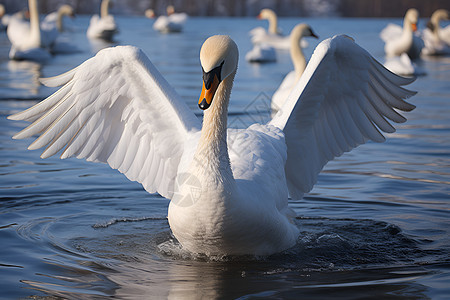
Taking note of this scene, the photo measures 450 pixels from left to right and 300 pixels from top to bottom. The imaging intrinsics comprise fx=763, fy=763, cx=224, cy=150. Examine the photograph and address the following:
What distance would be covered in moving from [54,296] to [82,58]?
18.7 metres

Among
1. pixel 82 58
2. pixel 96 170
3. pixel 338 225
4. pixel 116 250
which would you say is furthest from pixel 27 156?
pixel 82 58

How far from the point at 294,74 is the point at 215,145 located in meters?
8.17

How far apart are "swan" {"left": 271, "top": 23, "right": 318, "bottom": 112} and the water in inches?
88.2

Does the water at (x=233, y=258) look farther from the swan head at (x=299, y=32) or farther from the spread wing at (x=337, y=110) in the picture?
the swan head at (x=299, y=32)

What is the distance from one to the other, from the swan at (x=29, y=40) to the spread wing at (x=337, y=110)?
56.1ft

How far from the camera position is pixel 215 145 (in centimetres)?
518

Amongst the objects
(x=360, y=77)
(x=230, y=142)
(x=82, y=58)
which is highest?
(x=360, y=77)

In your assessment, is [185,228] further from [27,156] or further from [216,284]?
[27,156]

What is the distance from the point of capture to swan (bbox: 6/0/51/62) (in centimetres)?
2239

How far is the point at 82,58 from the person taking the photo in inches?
896

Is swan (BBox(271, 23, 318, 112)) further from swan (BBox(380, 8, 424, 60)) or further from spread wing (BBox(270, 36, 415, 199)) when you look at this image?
swan (BBox(380, 8, 424, 60))

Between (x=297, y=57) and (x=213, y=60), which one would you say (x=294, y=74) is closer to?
(x=297, y=57)

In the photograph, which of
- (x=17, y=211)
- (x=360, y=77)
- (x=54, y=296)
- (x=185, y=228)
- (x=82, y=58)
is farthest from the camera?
(x=82, y=58)

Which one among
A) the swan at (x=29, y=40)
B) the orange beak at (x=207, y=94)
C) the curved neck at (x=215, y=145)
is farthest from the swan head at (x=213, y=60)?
the swan at (x=29, y=40)
